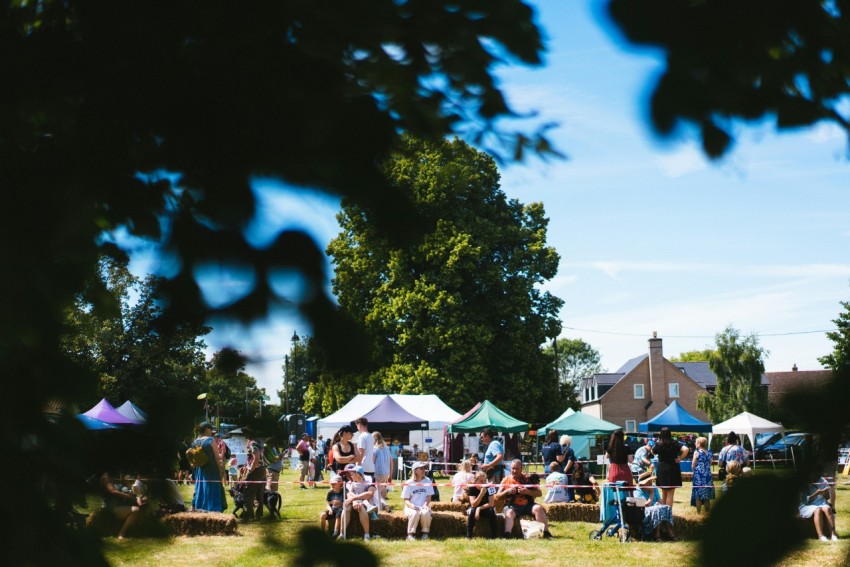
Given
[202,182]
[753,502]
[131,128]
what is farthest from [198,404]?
[753,502]

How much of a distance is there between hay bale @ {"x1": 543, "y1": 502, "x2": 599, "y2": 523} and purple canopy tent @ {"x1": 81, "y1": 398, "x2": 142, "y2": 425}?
13.1 m

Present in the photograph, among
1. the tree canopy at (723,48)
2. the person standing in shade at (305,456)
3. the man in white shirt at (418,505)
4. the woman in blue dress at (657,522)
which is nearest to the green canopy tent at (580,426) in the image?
the person standing in shade at (305,456)

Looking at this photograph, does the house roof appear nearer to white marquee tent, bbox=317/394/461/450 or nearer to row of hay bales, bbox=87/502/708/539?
row of hay bales, bbox=87/502/708/539

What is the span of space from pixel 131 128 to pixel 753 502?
45.1 inches

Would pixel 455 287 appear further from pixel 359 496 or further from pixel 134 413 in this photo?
pixel 359 496

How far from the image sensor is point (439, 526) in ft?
39.9

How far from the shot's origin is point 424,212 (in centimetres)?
163

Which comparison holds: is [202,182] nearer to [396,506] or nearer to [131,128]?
[131,128]

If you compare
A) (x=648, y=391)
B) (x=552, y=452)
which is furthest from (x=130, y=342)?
(x=648, y=391)

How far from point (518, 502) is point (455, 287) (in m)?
8.74

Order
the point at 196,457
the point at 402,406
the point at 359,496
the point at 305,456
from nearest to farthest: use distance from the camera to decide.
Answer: the point at 196,457 → the point at 359,496 → the point at 305,456 → the point at 402,406

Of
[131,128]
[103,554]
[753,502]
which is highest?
[131,128]

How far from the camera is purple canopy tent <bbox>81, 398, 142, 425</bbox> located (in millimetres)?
1664

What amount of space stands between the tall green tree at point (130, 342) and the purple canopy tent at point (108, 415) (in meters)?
0.03
